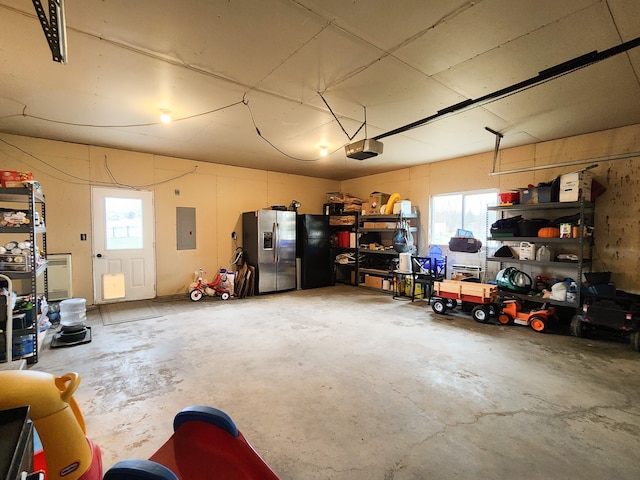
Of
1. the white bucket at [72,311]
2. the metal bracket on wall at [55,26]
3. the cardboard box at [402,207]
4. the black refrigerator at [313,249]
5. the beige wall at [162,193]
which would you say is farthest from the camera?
the black refrigerator at [313,249]

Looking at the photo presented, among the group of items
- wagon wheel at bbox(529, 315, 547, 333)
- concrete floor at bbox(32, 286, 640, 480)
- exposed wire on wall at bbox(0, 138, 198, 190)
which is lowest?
concrete floor at bbox(32, 286, 640, 480)

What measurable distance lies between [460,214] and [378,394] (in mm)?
4713

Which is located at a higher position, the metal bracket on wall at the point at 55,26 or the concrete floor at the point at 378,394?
the metal bracket on wall at the point at 55,26

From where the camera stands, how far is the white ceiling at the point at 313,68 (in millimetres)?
2086

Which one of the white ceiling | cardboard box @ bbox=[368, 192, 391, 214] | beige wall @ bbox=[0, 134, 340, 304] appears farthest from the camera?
cardboard box @ bbox=[368, 192, 391, 214]

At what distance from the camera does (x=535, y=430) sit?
2.10m

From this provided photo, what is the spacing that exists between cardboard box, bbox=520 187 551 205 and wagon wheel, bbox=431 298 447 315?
2105mm

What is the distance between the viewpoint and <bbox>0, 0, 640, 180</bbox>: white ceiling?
2086 millimetres

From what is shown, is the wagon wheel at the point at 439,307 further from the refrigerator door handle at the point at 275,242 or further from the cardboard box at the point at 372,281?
the refrigerator door handle at the point at 275,242

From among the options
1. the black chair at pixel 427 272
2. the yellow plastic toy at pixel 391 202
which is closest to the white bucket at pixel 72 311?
the black chair at pixel 427 272

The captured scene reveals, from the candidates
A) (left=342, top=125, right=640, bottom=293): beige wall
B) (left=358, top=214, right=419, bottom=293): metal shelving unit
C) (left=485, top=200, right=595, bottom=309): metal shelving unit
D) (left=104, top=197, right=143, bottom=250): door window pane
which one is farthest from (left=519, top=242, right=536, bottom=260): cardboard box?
(left=104, top=197, right=143, bottom=250): door window pane

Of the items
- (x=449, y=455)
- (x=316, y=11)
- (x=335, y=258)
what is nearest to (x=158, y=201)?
(x=335, y=258)

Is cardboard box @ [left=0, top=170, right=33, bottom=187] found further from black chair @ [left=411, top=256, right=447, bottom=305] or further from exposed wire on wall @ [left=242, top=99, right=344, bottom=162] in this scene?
black chair @ [left=411, top=256, right=447, bottom=305]

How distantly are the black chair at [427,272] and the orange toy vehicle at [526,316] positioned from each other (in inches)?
50.3
